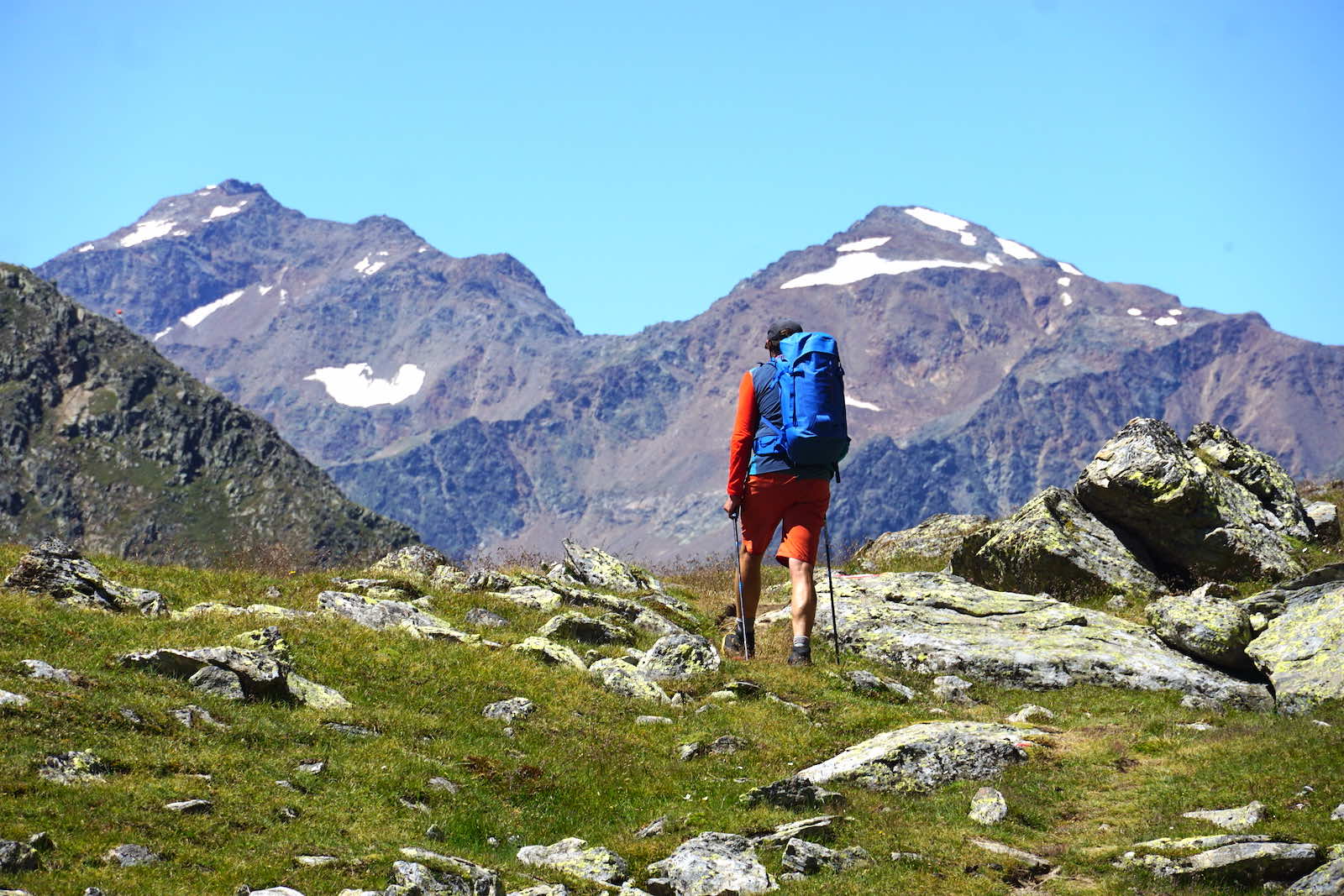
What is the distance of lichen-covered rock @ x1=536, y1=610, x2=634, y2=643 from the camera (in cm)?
1975

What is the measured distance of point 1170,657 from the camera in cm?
1947

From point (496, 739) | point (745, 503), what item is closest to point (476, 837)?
point (496, 739)

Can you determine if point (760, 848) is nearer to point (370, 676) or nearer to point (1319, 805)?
point (1319, 805)

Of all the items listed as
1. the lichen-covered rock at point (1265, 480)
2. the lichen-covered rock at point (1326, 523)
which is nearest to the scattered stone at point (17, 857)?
the lichen-covered rock at point (1265, 480)

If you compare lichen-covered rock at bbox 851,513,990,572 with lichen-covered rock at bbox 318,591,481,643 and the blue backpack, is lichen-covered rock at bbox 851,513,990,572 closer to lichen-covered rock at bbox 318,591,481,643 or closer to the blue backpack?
the blue backpack

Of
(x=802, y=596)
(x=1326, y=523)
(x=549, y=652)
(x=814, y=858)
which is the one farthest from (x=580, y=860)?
(x=1326, y=523)

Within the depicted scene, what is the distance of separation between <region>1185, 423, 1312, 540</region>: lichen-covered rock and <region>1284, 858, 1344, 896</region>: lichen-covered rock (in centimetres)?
1779

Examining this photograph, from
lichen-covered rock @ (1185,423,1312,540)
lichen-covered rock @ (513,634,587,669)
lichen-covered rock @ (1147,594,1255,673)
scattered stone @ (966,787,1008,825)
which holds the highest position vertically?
lichen-covered rock @ (1185,423,1312,540)

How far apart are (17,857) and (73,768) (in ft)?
6.38

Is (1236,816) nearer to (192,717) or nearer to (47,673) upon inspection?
(192,717)

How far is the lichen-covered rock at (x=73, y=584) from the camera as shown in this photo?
1712 centimetres

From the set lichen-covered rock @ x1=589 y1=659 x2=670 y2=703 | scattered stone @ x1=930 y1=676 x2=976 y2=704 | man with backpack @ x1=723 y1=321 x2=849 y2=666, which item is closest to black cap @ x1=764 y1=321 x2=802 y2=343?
man with backpack @ x1=723 y1=321 x2=849 y2=666

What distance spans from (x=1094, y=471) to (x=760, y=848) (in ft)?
54.4

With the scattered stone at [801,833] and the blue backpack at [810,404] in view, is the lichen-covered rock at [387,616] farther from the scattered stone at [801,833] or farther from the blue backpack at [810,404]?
the scattered stone at [801,833]
